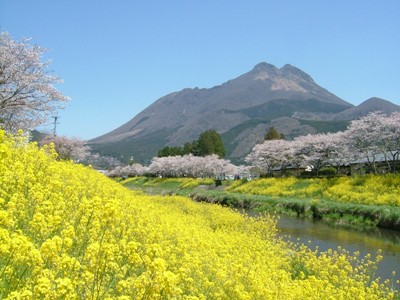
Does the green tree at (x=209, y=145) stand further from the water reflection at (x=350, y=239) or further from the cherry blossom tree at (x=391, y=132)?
the water reflection at (x=350, y=239)

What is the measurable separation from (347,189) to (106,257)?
3320 centimetres

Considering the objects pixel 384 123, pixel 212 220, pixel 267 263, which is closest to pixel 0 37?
pixel 212 220

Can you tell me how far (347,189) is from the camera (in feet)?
110

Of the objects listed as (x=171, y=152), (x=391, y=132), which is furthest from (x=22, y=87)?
(x=171, y=152)

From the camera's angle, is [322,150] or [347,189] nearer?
[347,189]

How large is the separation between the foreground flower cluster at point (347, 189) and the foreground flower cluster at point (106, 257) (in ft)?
61.8

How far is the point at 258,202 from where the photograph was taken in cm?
3444

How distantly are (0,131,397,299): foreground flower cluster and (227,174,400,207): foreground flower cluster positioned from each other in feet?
61.8

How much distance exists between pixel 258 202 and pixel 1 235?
1264 inches

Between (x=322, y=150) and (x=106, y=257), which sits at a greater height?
(x=106, y=257)

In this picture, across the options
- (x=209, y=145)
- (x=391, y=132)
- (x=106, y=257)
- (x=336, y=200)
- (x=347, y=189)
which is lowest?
(x=336, y=200)

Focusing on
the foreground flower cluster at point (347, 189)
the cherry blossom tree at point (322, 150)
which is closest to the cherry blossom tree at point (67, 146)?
the foreground flower cluster at point (347, 189)

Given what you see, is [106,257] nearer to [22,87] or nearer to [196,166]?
[22,87]

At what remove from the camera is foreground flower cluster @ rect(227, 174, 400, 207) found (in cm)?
2882
